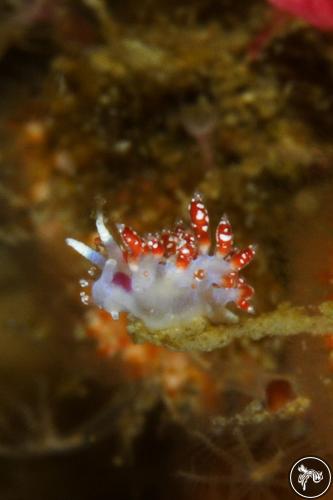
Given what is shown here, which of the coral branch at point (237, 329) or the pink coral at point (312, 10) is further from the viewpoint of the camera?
the pink coral at point (312, 10)

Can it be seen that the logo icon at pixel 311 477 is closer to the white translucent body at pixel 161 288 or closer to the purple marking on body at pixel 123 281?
the white translucent body at pixel 161 288

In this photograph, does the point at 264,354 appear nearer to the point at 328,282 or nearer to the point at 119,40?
the point at 328,282

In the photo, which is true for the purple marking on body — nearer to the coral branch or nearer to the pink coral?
the coral branch

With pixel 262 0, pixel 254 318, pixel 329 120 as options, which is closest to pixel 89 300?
pixel 254 318

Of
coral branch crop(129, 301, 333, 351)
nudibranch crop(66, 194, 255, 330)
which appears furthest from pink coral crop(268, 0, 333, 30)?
coral branch crop(129, 301, 333, 351)

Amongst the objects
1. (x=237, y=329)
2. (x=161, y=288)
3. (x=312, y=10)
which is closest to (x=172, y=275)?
(x=161, y=288)

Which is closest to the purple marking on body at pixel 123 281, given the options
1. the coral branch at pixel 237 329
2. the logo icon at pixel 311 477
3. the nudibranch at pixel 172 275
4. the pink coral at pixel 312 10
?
the nudibranch at pixel 172 275
